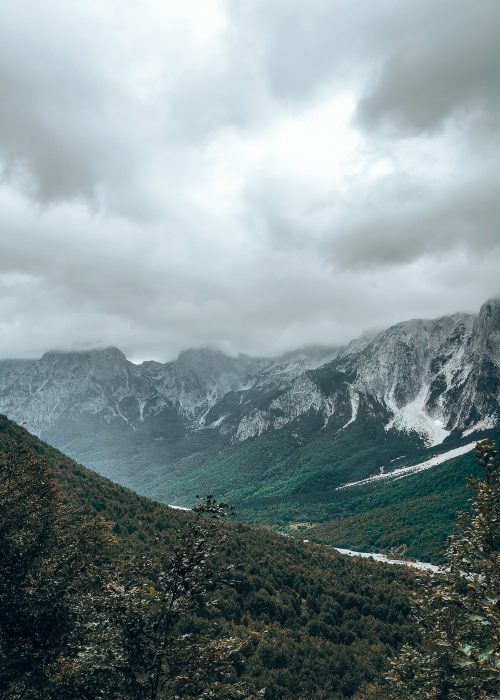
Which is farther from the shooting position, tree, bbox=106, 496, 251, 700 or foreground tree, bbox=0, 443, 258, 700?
foreground tree, bbox=0, 443, 258, 700

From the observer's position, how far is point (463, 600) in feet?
52.6

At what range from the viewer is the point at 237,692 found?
571 inches

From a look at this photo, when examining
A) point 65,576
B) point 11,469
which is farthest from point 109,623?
point 11,469

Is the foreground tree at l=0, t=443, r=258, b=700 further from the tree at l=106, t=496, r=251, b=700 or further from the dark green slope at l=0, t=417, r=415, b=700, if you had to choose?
the dark green slope at l=0, t=417, r=415, b=700

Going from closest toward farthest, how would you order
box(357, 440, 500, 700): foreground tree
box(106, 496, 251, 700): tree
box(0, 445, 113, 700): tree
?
box(106, 496, 251, 700): tree → box(357, 440, 500, 700): foreground tree → box(0, 445, 113, 700): tree

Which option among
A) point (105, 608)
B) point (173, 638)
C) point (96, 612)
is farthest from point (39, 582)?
point (173, 638)

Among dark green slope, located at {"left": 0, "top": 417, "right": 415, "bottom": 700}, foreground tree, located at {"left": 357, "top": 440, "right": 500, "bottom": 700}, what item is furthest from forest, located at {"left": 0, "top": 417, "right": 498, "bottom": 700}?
dark green slope, located at {"left": 0, "top": 417, "right": 415, "bottom": 700}

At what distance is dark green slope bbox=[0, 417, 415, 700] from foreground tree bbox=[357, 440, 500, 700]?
25.6 m

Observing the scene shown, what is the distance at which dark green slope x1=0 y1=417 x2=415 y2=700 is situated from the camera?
178 feet

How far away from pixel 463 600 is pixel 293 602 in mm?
63312

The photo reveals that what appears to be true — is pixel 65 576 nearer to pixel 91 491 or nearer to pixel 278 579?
pixel 278 579

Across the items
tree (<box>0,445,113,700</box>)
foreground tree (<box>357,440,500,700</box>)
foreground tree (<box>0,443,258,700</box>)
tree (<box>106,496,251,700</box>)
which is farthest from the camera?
tree (<box>0,445,113,700</box>)

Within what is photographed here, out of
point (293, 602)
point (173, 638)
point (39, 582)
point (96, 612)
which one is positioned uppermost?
point (39, 582)

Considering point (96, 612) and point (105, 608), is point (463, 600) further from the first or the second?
point (96, 612)
